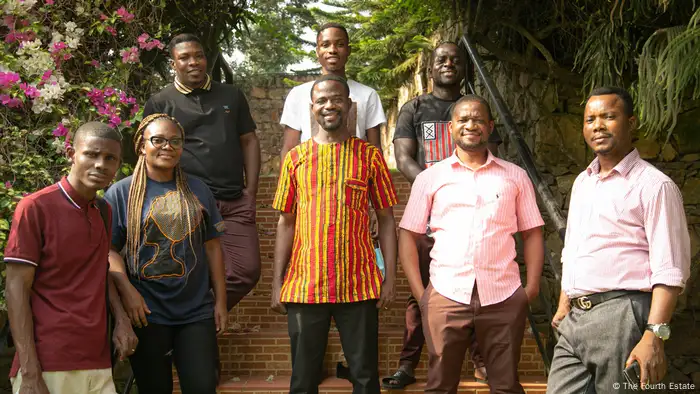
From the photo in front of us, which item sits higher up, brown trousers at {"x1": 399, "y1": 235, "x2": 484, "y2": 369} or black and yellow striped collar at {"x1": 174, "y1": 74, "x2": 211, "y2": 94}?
black and yellow striped collar at {"x1": 174, "y1": 74, "x2": 211, "y2": 94}

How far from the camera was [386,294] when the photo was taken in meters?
3.21

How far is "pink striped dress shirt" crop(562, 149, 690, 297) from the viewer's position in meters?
2.56

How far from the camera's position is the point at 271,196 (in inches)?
244

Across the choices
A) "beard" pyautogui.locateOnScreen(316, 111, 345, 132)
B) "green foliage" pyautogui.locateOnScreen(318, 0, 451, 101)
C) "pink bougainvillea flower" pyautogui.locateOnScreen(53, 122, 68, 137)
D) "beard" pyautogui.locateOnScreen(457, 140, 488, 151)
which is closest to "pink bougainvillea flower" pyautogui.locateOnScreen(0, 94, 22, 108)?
"pink bougainvillea flower" pyautogui.locateOnScreen(53, 122, 68, 137)

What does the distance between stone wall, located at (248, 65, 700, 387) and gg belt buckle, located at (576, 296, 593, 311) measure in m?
2.56

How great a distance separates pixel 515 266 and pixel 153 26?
8.70 ft

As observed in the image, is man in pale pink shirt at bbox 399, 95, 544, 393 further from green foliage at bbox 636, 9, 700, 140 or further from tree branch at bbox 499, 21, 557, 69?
tree branch at bbox 499, 21, 557, 69

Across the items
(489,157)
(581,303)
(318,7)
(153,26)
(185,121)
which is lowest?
(581,303)

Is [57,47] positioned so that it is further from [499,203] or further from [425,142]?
[499,203]

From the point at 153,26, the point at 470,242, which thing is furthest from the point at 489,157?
the point at 153,26

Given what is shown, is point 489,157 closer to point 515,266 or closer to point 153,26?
point 515,266

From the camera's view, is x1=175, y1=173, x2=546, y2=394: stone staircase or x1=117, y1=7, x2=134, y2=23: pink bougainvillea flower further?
x1=117, y1=7, x2=134, y2=23: pink bougainvillea flower

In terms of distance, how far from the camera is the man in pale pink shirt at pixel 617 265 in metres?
2.53

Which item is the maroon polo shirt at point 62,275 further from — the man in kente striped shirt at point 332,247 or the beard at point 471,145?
the beard at point 471,145
